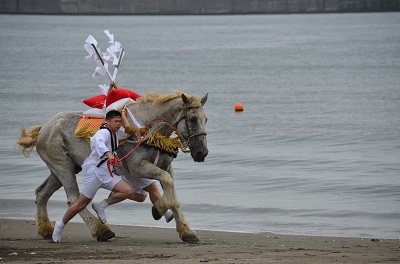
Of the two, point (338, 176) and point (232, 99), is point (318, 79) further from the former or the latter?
point (338, 176)

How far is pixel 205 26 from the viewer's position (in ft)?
419

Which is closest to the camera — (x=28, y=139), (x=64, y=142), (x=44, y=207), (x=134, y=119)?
(x=134, y=119)

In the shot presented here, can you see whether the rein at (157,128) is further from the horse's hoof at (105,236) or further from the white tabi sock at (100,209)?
the horse's hoof at (105,236)

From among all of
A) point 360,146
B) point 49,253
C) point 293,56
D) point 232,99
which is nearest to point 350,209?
point 49,253

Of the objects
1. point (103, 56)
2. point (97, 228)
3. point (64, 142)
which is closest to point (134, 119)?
point (64, 142)

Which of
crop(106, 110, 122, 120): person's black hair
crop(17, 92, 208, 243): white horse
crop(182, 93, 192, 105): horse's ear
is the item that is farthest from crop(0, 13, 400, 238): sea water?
crop(106, 110, 122, 120): person's black hair

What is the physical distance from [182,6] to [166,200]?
411 feet

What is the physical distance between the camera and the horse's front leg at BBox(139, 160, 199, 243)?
10.4 metres

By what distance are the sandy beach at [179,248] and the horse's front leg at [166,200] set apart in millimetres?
130

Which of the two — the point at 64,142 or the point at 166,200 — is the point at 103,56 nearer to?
the point at 64,142

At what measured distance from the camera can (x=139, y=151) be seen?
10.7m

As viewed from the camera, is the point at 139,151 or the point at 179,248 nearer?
the point at 179,248

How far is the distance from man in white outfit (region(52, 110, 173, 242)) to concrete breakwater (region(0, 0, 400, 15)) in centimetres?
12345

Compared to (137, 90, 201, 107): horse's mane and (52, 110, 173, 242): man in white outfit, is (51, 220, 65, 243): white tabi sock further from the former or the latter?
(137, 90, 201, 107): horse's mane
